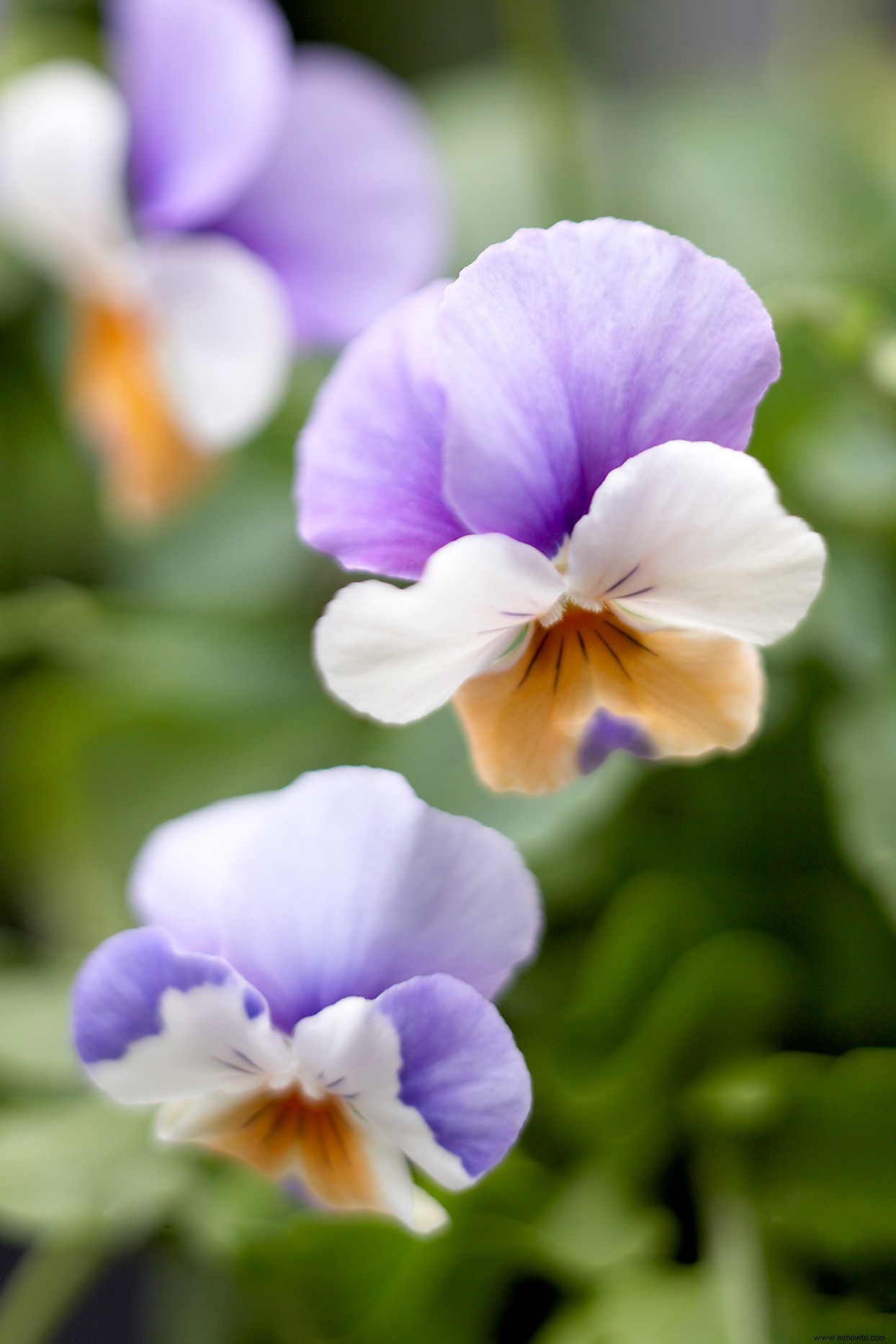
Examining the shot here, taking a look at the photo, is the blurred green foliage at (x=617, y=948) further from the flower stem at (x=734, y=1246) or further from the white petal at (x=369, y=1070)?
the white petal at (x=369, y=1070)

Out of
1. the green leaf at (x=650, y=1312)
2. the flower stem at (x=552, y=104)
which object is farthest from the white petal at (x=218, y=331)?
the green leaf at (x=650, y=1312)

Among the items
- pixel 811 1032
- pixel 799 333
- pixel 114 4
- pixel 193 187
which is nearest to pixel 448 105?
pixel 114 4

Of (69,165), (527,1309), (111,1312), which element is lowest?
(111,1312)

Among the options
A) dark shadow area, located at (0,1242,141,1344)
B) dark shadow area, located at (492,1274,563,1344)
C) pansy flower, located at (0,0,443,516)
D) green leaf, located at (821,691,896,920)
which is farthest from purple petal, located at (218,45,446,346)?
dark shadow area, located at (0,1242,141,1344)

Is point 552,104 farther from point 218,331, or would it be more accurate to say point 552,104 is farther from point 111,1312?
point 111,1312

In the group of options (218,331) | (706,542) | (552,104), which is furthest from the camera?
(552,104)

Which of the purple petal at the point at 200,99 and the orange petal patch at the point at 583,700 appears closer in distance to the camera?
the orange petal patch at the point at 583,700

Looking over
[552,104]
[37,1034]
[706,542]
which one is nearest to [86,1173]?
[37,1034]
